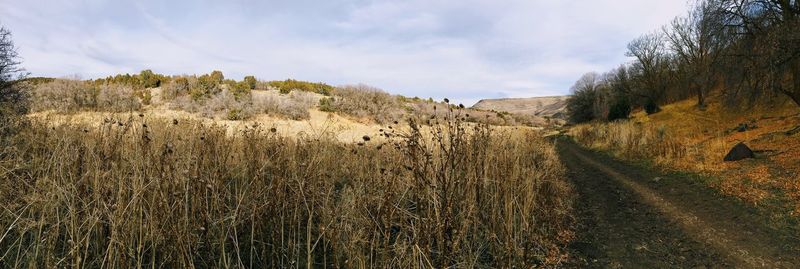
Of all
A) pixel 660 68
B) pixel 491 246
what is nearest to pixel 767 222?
pixel 491 246

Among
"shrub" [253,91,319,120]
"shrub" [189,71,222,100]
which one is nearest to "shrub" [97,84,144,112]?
"shrub" [189,71,222,100]

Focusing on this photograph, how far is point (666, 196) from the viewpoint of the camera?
8656 mm

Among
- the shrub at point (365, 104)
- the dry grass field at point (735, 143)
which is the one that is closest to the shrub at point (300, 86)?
the shrub at point (365, 104)

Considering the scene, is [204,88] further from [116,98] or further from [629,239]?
[629,239]

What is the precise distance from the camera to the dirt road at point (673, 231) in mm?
5043

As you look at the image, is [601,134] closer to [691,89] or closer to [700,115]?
[700,115]

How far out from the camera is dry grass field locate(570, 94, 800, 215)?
8.06 meters

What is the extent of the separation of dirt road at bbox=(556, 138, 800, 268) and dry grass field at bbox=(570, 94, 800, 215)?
664mm

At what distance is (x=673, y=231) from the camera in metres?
6.23

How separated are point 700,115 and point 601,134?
26.0ft

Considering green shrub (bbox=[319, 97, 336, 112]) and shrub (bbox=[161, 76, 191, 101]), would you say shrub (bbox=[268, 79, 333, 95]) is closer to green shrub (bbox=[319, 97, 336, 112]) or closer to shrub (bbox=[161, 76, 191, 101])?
green shrub (bbox=[319, 97, 336, 112])

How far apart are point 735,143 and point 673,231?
10658 millimetres

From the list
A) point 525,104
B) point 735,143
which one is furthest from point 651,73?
point 525,104

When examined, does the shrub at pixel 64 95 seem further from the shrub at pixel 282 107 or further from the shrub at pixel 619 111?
the shrub at pixel 619 111
